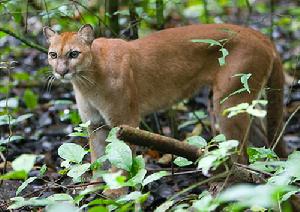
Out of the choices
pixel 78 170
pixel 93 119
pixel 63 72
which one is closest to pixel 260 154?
pixel 78 170

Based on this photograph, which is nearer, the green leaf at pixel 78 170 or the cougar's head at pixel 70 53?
the green leaf at pixel 78 170

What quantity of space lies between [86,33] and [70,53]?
234 mm

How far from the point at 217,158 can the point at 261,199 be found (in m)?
0.71

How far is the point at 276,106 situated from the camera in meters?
6.44

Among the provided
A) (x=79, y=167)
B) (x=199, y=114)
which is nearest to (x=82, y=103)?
(x=199, y=114)

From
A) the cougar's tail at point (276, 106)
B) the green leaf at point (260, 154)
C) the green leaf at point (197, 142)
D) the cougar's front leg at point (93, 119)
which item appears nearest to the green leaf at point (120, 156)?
the green leaf at point (197, 142)

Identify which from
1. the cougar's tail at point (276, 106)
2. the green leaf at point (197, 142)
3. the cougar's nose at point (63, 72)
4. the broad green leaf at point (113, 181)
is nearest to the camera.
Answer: the broad green leaf at point (113, 181)

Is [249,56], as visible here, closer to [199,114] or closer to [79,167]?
[199,114]

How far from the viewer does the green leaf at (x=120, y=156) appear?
12.1 ft

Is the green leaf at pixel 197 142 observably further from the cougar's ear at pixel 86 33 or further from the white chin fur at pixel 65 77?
the cougar's ear at pixel 86 33

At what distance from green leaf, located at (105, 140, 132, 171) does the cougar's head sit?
1.90 metres

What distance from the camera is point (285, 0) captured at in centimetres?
1320

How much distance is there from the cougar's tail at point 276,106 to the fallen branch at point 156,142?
101 inches

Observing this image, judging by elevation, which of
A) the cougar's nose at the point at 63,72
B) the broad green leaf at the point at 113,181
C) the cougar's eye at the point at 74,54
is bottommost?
the cougar's nose at the point at 63,72
